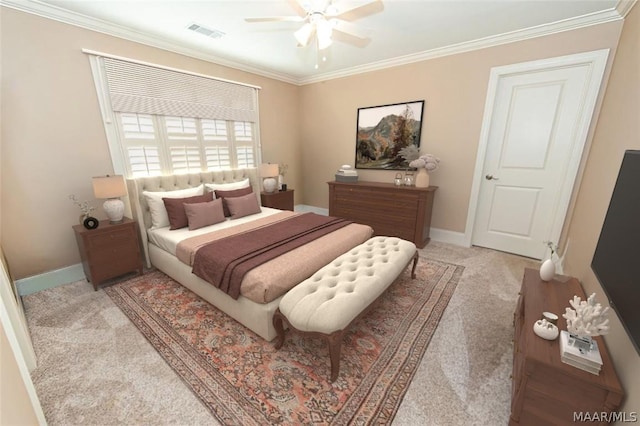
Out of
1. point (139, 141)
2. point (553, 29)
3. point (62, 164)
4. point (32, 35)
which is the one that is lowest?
point (62, 164)

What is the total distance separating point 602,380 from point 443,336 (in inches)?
38.3

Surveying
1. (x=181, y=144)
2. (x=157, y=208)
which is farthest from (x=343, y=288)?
(x=181, y=144)

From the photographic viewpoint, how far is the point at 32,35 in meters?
2.26

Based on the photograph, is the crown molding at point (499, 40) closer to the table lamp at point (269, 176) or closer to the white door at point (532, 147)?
the white door at point (532, 147)

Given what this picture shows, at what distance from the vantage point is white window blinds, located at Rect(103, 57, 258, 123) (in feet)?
9.06

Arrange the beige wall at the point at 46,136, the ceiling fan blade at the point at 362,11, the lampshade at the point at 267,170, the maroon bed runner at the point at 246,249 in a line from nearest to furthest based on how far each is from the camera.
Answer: the ceiling fan blade at the point at 362,11
the maroon bed runner at the point at 246,249
the beige wall at the point at 46,136
the lampshade at the point at 267,170

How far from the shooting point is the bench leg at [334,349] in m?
1.48

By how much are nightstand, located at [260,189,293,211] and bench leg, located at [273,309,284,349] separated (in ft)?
8.72

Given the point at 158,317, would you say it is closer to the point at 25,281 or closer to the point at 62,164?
the point at 25,281

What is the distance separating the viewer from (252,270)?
1.92 metres

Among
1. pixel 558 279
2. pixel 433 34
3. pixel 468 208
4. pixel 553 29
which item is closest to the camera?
pixel 558 279

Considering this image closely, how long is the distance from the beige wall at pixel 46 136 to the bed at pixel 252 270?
490 millimetres

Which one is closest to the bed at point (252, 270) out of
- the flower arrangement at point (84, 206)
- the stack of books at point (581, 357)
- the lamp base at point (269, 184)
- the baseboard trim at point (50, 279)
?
the flower arrangement at point (84, 206)

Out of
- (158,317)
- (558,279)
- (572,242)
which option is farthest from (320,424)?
(572,242)
